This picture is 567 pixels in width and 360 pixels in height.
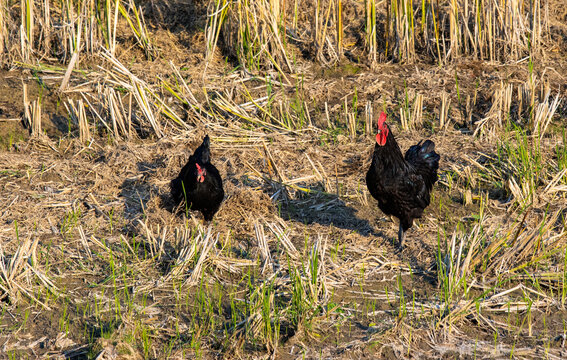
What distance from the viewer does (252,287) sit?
4.82 m

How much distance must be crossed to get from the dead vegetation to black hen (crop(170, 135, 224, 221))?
0.19m

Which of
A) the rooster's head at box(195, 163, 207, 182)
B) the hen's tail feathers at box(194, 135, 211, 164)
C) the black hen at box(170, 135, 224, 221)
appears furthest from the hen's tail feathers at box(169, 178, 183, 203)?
the rooster's head at box(195, 163, 207, 182)

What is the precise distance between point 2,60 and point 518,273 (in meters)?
7.17

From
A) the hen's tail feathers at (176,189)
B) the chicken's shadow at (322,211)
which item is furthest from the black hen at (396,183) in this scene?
the hen's tail feathers at (176,189)

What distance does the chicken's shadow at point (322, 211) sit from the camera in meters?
6.21

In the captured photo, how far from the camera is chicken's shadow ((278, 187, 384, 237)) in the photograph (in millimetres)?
6207

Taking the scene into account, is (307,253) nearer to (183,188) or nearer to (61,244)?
(183,188)

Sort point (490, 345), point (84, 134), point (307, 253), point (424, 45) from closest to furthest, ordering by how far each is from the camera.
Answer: point (490, 345) → point (307, 253) → point (84, 134) → point (424, 45)

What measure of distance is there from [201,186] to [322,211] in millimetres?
1255

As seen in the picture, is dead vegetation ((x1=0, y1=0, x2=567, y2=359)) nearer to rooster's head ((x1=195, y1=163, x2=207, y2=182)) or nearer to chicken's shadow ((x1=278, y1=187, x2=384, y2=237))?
chicken's shadow ((x1=278, y1=187, x2=384, y2=237))

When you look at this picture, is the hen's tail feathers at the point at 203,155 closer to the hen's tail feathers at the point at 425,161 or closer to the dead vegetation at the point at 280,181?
the dead vegetation at the point at 280,181

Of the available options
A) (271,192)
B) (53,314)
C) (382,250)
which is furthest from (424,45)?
(53,314)

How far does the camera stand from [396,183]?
5570 mm

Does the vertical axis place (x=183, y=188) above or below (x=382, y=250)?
above
